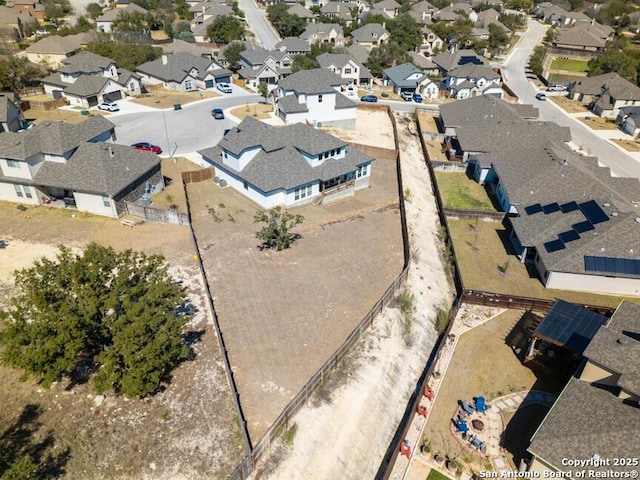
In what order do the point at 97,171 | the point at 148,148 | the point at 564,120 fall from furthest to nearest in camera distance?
the point at 564,120 → the point at 148,148 → the point at 97,171

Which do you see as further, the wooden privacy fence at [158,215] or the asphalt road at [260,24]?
the asphalt road at [260,24]

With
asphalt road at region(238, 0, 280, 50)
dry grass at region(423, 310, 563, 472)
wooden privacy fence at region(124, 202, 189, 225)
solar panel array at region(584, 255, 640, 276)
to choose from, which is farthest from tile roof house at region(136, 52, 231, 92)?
solar panel array at region(584, 255, 640, 276)

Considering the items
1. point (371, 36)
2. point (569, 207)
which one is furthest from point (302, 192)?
point (371, 36)

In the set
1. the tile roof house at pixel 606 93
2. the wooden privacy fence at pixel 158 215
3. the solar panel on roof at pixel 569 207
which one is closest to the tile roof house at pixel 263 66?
the wooden privacy fence at pixel 158 215

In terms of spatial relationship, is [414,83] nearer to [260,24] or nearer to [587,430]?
[260,24]

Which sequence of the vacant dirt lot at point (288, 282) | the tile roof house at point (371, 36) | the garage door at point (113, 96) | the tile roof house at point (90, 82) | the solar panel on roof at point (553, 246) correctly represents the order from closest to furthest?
the vacant dirt lot at point (288, 282) → the solar panel on roof at point (553, 246) → the tile roof house at point (90, 82) → the garage door at point (113, 96) → the tile roof house at point (371, 36)

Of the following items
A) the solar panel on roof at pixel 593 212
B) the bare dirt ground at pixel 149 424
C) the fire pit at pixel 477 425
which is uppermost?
the solar panel on roof at pixel 593 212

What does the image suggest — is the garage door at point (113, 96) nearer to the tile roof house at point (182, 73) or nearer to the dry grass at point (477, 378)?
the tile roof house at point (182, 73)
